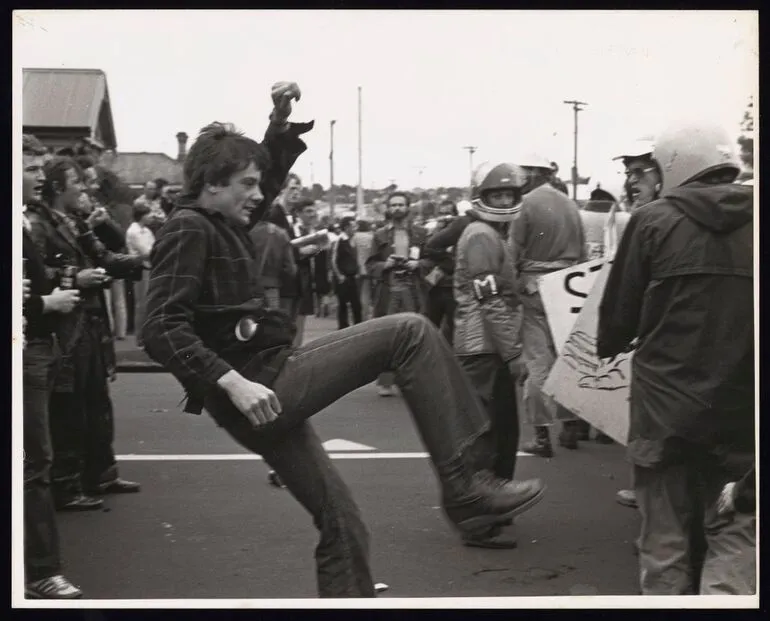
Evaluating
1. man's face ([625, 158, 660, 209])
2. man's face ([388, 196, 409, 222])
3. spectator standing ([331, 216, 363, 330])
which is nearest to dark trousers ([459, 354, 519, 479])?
man's face ([625, 158, 660, 209])

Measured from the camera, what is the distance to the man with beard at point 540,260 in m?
7.72

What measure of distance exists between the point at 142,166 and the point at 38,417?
1094cm

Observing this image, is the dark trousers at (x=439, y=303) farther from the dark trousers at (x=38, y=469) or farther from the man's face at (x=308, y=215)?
the dark trousers at (x=38, y=469)

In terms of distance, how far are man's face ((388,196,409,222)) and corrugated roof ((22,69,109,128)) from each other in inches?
188

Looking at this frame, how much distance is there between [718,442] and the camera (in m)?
4.11

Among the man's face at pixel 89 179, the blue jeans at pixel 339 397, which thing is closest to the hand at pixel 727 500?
the blue jeans at pixel 339 397

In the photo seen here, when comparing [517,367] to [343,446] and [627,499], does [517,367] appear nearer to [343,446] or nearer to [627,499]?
[627,499]

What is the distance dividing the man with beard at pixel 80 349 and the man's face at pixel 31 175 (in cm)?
67

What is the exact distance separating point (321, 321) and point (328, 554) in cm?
1496

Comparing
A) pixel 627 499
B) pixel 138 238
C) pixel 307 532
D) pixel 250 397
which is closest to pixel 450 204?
pixel 138 238

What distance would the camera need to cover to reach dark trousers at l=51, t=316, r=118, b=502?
6566 millimetres
